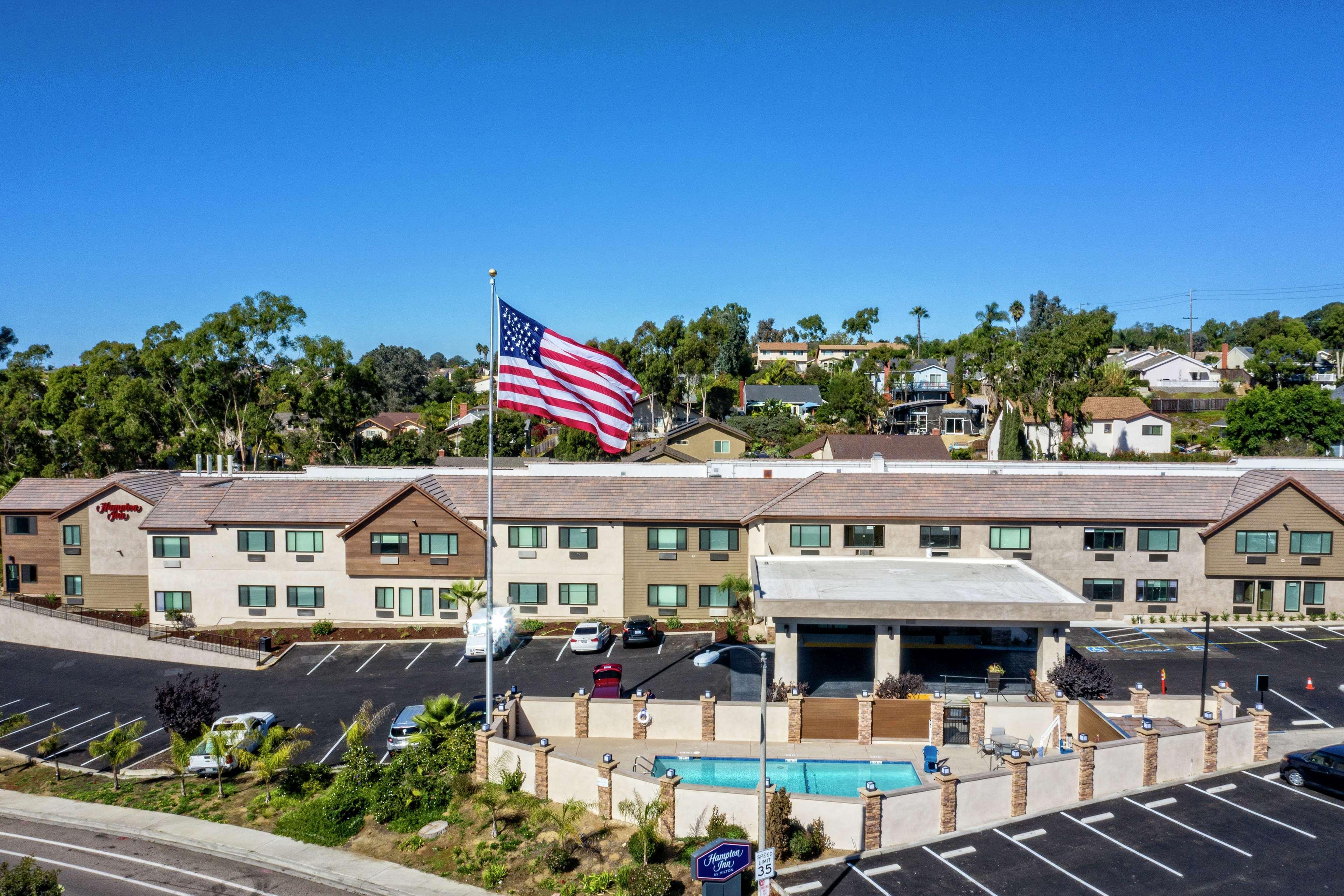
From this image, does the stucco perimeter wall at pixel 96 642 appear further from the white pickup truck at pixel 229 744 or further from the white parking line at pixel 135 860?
the white parking line at pixel 135 860

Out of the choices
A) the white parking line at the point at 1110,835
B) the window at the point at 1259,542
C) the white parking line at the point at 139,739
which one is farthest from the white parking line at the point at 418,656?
the window at the point at 1259,542

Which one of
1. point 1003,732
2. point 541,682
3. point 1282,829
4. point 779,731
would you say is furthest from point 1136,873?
point 541,682

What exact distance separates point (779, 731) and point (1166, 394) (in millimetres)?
108390

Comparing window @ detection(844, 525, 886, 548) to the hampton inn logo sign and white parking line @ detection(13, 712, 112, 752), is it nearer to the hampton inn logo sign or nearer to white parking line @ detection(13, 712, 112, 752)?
white parking line @ detection(13, 712, 112, 752)

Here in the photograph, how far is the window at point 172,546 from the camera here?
4869cm

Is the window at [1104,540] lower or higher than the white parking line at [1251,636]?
higher

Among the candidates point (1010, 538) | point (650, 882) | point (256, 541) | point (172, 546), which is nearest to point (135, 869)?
point (650, 882)

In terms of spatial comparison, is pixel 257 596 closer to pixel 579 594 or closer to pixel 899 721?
pixel 579 594

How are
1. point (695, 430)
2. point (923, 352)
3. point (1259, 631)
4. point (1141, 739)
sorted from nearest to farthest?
1. point (1141, 739)
2. point (1259, 631)
3. point (695, 430)
4. point (923, 352)

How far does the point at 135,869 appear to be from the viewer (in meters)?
24.0

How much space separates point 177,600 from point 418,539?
14.4 metres

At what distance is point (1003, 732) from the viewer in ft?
102

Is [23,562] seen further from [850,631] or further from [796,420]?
[796,420]

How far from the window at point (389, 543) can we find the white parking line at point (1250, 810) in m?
36.0
